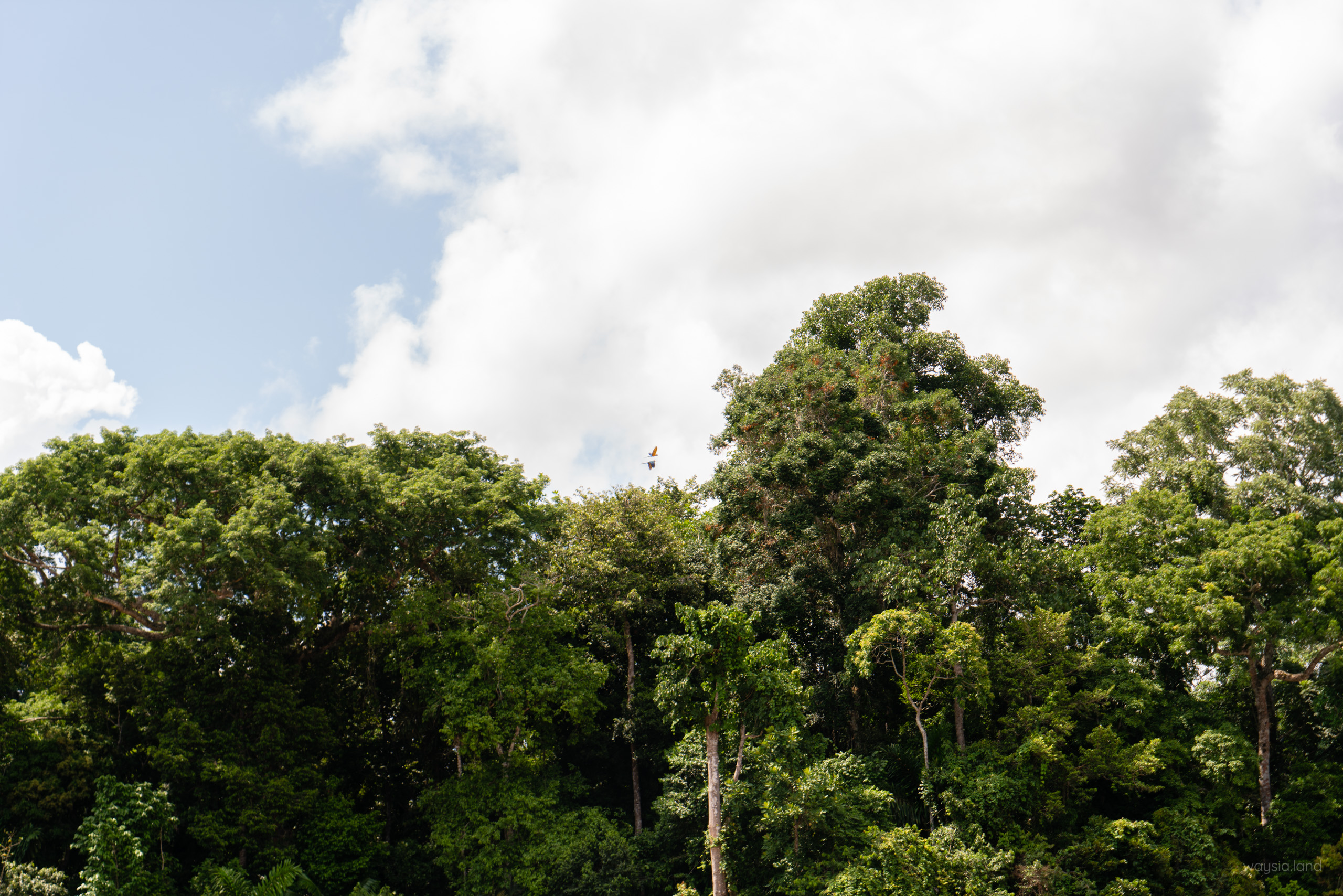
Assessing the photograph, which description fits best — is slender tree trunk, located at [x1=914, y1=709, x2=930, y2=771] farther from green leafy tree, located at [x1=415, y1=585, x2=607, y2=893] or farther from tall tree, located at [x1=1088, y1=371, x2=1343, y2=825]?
green leafy tree, located at [x1=415, y1=585, x2=607, y2=893]

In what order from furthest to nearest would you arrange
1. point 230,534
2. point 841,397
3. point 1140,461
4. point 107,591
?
point 1140,461, point 841,397, point 107,591, point 230,534

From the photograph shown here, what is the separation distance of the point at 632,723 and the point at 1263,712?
15.3m

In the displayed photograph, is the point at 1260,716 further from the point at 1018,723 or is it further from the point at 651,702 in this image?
the point at 651,702

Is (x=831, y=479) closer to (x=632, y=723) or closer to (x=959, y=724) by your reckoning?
(x=959, y=724)

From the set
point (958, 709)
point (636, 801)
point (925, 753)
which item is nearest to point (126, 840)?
point (636, 801)

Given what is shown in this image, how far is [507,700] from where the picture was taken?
20.5 meters

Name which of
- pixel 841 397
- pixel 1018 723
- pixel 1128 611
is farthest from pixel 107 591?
pixel 1128 611

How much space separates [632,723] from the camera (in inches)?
885

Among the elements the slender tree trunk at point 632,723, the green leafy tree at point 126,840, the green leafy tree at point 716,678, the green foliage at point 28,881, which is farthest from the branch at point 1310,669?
the green foliage at point 28,881

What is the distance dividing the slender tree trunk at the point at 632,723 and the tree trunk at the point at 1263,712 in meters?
14.8

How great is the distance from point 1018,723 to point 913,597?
3.54 metres

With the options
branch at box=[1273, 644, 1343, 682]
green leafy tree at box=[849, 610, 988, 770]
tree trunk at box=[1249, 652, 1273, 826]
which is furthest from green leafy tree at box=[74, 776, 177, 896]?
branch at box=[1273, 644, 1343, 682]

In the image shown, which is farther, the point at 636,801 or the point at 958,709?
the point at 636,801

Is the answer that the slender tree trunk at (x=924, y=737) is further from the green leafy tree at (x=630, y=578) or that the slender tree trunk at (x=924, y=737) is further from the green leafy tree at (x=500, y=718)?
the green leafy tree at (x=500, y=718)
